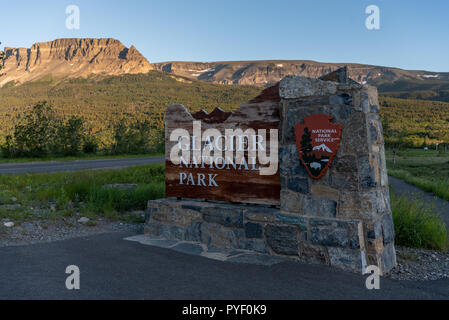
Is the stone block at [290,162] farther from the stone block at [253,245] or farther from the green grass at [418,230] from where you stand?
the green grass at [418,230]

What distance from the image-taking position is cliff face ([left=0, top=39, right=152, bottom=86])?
389 ft

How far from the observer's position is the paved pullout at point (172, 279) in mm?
3439

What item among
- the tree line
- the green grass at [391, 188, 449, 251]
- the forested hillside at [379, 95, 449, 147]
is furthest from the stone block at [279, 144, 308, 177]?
the forested hillside at [379, 95, 449, 147]

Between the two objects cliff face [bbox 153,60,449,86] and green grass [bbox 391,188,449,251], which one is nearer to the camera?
Result: green grass [bbox 391,188,449,251]

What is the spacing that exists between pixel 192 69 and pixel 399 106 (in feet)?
366

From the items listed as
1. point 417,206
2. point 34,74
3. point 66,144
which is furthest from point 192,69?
point 417,206

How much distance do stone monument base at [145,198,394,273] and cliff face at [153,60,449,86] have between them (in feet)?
437

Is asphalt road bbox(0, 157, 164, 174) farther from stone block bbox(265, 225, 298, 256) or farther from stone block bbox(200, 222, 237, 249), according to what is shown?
stone block bbox(265, 225, 298, 256)

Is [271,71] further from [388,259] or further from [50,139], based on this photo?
[388,259]

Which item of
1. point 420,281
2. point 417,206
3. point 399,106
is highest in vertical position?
point 399,106

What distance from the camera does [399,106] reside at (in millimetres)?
64812

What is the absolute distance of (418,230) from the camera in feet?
18.1

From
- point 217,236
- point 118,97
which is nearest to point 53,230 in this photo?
point 217,236
